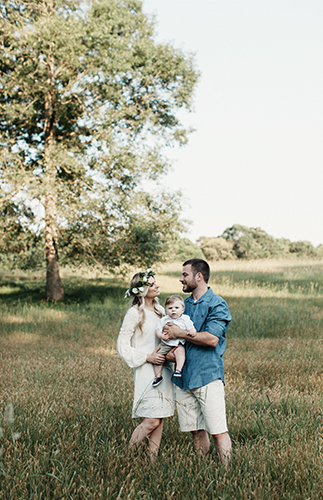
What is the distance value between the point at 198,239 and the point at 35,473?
67.6 m

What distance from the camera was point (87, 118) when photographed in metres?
16.1

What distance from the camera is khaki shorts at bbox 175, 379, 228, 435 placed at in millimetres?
3570

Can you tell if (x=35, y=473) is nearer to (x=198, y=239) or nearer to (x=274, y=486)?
(x=274, y=486)

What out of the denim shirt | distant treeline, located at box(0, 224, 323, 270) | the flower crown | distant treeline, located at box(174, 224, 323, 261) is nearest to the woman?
the flower crown

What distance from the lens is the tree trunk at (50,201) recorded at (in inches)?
564

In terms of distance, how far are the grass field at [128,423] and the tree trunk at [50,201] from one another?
551 cm

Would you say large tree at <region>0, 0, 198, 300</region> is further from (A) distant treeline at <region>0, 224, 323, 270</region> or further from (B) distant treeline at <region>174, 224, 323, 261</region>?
(B) distant treeline at <region>174, 224, 323, 261</region>

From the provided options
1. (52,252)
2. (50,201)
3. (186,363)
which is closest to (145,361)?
(186,363)

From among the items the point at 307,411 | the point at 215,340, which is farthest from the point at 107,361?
the point at 215,340

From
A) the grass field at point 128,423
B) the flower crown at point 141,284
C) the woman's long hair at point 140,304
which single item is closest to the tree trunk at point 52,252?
the grass field at point 128,423

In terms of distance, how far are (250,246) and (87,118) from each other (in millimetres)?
56183

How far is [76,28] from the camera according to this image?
1325 cm

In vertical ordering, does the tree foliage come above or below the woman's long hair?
above

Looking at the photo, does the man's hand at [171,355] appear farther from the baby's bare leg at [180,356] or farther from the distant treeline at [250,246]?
the distant treeline at [250,246]
